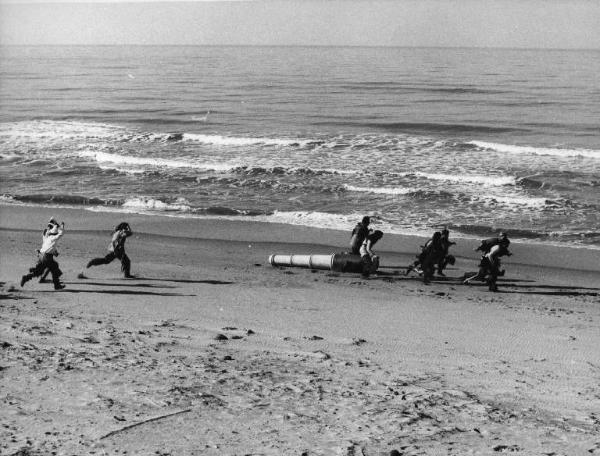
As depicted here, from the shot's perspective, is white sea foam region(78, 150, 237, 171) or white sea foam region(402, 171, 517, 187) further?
white sea foam region(78, 150, 237, 171)

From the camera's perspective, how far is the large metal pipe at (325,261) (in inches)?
634

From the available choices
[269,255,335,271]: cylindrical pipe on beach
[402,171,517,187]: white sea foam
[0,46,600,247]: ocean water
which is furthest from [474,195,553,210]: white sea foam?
[269,255,335,271]: cylindrical pipe on beach

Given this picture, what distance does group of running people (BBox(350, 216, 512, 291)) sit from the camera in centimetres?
1503

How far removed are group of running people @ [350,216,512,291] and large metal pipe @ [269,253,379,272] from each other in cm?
19

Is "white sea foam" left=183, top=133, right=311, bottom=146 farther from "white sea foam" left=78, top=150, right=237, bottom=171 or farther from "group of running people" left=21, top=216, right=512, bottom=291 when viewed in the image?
"group of running people" left=21, top=216, right=512, bottom=291

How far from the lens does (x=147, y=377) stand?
8.52 meters

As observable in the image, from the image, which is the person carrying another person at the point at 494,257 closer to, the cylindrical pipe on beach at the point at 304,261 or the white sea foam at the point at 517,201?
the cylindrical pipe on beach at the point at 304,261

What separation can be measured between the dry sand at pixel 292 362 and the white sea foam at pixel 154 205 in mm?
6830

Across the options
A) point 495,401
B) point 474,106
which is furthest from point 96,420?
point 474,106

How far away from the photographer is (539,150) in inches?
1321

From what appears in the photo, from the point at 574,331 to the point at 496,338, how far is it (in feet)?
4.88

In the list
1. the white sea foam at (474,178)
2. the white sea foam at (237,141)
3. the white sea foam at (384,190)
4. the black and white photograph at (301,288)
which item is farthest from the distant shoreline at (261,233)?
the white sea foam at (237,141)

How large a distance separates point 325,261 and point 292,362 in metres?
6.92

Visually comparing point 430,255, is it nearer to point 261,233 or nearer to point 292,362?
point 261,233
